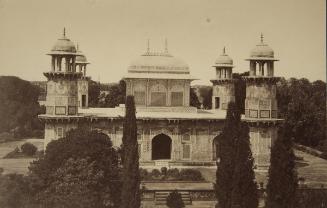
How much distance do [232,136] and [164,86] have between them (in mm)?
13246

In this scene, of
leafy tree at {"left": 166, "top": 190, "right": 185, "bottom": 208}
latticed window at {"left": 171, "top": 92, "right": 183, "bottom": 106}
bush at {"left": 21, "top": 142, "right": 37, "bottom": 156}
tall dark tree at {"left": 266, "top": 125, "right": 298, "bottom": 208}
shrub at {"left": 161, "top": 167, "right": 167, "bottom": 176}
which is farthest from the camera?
bush at {"left": 21, "top": 142, "right": 37, "bottom": 156}

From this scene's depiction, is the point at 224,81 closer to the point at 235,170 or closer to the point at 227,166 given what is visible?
the point at 227,166

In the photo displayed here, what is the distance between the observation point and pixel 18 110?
61000 mm

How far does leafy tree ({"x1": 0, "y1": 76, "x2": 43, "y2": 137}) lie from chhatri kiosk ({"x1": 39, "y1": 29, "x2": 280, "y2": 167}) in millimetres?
22555

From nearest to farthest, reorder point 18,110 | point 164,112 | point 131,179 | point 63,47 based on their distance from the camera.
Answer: point 131,179 < point 63,47 < point 164,112 < point 18,110

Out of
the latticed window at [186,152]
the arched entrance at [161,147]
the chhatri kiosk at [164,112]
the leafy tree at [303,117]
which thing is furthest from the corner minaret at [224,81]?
the latticed window at [186,152]

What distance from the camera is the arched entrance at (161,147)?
35562 mm

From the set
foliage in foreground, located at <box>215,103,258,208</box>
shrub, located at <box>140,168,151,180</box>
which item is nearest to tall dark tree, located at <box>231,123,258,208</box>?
foliage in foreground, located at <box>215,103,258,208</box>

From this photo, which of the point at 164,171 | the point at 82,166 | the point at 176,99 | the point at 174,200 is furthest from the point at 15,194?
the point at 176,99

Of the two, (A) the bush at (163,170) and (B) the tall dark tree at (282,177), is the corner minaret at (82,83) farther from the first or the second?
(B) the tall dark tree at (282,177)

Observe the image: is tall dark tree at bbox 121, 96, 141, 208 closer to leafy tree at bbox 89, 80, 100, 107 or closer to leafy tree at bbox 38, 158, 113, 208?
leafy tree at bbox 38, 158, 113, 208

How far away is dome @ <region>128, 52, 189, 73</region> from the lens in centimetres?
3591

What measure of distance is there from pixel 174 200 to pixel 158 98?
460 inches

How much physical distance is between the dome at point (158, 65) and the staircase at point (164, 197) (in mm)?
11336
